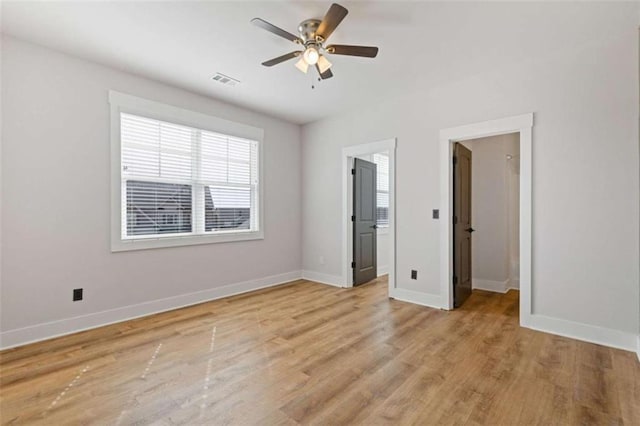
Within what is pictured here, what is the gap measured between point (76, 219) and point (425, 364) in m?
3.53

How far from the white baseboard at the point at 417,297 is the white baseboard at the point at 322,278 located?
3.19 feet

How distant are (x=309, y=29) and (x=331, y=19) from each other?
40 centimetres

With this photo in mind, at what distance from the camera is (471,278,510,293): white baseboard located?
14.6ft

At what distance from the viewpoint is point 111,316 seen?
3.22m

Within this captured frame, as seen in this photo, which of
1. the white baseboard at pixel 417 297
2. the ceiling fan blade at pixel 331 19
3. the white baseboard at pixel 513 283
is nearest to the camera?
the ceiling fan blade at pixel 331 19

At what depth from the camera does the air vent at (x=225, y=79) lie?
3.43m

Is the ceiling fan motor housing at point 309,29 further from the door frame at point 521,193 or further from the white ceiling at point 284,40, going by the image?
the door frame at point 521,193

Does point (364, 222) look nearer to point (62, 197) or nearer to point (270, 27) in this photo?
point (270, 27)

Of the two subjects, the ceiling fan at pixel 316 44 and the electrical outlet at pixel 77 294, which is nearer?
the ceiling fan at pixel 316 44

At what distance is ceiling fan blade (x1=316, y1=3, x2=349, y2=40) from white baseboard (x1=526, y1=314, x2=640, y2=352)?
10.9ft

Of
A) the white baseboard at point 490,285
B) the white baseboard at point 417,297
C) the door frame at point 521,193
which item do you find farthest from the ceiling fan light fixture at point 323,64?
the white baseboard at point 490,285

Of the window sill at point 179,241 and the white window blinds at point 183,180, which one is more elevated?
the white window blinds at point 183,180

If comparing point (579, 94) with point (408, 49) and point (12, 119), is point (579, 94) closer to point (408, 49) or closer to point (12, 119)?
point (408, 49)

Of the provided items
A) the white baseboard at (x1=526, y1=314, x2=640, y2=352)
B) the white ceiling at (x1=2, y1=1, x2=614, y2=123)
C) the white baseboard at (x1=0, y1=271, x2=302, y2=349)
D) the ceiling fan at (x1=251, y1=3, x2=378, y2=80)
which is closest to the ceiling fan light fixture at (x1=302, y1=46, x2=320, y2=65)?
the ceiling fan at (x1=251, y1=3, x2=378, y2=80)
